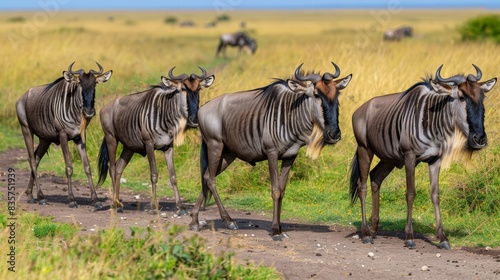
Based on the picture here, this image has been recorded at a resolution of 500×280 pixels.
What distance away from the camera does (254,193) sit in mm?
10562

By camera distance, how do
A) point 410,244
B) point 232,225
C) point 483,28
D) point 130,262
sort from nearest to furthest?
point 130,262 → point 410,244 → point 232,225 → point 483,28

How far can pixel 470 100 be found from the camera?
755cm

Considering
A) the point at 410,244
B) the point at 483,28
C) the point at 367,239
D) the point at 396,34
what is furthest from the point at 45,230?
the point at 396,34

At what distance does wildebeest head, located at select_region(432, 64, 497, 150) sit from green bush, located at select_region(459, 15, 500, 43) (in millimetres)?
23020

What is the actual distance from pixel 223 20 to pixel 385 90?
3446 inches

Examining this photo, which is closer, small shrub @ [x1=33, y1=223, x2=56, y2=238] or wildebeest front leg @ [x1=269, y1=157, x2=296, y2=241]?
small shrub @ [x1=33, y1=223, x2=56, y2=238]

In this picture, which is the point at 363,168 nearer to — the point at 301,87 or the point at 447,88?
the point at 301,87

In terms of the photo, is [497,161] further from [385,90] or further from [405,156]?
[385,90]

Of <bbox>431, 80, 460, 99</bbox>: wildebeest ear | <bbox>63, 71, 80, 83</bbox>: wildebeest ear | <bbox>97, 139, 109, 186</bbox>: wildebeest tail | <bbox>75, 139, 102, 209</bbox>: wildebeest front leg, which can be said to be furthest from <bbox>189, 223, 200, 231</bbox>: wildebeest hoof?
<bbox>431, 80, 460, 99</bbox>: wildebeest ear

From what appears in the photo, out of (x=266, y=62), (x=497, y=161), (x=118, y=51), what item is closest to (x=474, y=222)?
(x=497, y=161)

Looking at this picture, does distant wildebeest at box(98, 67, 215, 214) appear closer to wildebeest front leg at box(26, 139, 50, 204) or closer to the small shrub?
wildebeest front leg at box(26, 139, 50, 204)

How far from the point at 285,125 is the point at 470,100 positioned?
1.66 m

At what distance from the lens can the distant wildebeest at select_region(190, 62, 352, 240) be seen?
312 inches

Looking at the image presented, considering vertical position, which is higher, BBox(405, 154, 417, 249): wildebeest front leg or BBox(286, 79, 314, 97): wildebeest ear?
BBox(286, 79, 314, 97): wildebeest ear
